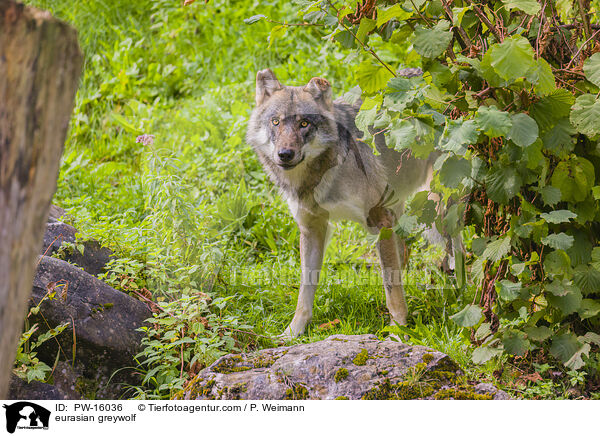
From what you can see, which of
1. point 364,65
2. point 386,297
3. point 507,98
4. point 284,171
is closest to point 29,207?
point 364,65

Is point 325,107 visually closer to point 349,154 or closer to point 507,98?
point 349,154

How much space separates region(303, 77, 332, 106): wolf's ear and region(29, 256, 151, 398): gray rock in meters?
1.96

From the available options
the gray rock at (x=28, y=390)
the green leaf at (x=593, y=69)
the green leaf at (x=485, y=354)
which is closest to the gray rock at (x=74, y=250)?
the gray rock at (x=28, y=390)

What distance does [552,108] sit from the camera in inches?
112

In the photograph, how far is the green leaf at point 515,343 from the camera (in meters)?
3.09

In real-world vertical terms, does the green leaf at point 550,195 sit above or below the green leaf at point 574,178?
below

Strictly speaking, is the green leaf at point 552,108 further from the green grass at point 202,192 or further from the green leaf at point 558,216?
the green grass at point 202,192

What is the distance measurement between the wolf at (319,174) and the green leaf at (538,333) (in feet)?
4.25

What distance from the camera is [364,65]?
2.92 meters

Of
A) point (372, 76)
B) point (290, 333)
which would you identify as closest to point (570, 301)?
point (372, 76)

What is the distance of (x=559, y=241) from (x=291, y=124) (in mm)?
2019
